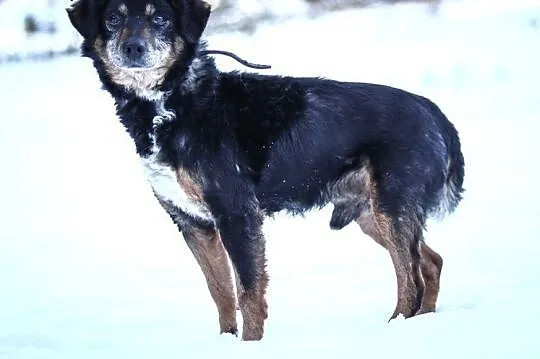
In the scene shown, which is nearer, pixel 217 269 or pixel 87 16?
pixel 87 16

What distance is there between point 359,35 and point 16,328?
15225 millimetres

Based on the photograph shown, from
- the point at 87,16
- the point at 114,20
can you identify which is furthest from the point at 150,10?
the point at 87,16

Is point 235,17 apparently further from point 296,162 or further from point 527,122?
point 296,162

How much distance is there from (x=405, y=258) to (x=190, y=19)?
185 centimetres

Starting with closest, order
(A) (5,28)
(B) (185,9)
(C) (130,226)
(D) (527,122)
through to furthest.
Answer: (B) (185,9) → (C) (130,226) → (D) (527,122) → (A) (5,28)

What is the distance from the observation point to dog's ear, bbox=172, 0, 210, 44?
531cm

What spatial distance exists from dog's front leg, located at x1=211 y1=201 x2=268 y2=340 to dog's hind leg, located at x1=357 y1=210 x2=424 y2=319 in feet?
2.47

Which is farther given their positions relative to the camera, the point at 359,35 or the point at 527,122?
the point at 359,35

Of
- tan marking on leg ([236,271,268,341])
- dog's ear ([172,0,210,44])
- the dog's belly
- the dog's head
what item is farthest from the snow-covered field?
dog's ear ([172,0,210,44])

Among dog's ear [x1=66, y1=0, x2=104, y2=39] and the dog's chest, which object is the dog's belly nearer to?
the dog's chest

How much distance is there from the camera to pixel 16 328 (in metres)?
5.79

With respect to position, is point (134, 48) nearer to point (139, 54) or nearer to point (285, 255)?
point (139, 54)

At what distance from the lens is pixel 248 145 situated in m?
5.27

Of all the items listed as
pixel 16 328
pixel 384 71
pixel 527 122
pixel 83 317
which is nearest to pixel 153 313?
pixel 83 317
